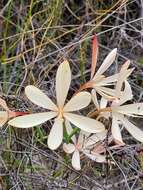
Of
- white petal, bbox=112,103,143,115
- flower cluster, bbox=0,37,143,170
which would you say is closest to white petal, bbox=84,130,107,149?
flower cluster, bbox=0,37,143,170

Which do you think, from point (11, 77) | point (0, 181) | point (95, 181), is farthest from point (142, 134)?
point (11, 77)

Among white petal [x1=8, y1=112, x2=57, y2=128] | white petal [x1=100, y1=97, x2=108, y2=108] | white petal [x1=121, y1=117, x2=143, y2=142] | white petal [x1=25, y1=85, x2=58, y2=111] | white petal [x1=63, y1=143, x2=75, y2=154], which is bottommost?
white petal [x1=63, y1=143, x2=75, y2=154]

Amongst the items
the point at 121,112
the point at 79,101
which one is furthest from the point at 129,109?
the point at 79,101

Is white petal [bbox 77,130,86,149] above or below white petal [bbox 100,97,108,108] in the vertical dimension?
below

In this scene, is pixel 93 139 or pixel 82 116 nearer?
pixel 82 116

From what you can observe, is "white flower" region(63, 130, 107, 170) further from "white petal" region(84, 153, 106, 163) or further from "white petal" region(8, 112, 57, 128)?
"white petal" region(8, 112, 57, 128)

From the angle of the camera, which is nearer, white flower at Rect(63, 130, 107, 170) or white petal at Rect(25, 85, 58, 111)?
white petal at Rect(25, 85, 58, 111)

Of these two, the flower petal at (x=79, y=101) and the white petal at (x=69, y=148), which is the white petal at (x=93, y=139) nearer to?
the white petal at (x=69, y=148)

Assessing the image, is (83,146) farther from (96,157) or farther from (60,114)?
(60,114)
